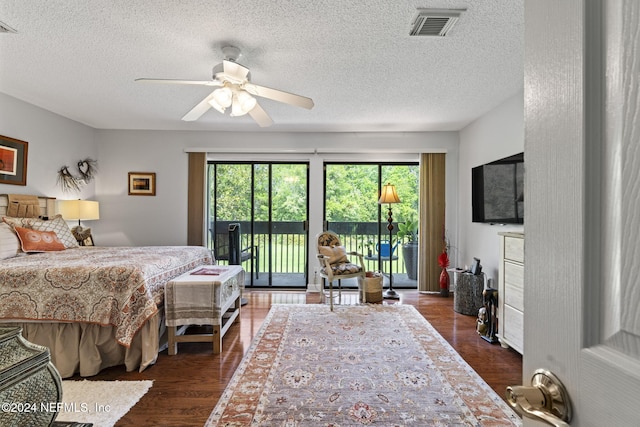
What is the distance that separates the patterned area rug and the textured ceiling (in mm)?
2525

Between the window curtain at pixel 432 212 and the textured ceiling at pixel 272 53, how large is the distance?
0.98m

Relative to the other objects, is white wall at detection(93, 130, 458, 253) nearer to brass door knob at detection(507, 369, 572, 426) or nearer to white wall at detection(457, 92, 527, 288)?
white wall at detection(457, 92, 527, 288)

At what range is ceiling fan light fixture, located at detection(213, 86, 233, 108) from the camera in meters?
2.36

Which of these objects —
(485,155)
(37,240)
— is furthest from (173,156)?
(485,155)

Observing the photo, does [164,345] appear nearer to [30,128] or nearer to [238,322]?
[238,322]

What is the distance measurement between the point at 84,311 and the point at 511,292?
137 inches

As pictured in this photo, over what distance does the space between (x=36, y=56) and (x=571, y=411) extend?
3896mm

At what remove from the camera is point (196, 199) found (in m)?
4.88

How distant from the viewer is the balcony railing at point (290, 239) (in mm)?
5121

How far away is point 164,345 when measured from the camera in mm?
2799

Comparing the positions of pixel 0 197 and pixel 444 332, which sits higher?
pixel 0 197

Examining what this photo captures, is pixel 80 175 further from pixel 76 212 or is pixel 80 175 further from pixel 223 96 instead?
pixel 223 96

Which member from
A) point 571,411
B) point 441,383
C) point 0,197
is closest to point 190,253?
point 0,197

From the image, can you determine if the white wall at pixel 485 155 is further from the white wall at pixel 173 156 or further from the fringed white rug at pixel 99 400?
the fringed white rug at pixel 99 400
